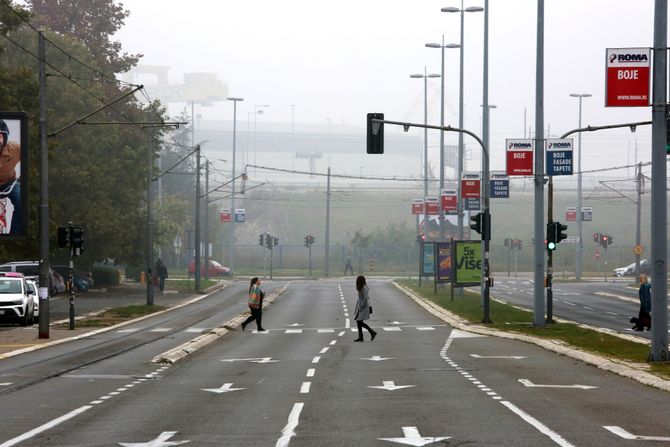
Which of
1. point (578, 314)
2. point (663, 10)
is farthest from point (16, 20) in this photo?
point (663, 10)

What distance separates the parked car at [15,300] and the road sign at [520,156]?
18.6m

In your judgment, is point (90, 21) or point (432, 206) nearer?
point (432, 206)

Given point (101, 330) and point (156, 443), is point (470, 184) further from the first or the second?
point (156, 443)

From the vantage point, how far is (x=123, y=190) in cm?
7781

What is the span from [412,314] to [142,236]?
2932 centimetres

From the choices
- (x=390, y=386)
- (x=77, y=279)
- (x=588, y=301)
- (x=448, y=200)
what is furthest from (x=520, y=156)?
(x=77, y=279)

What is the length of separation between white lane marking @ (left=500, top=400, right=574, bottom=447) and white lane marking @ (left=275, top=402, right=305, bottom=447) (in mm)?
2830

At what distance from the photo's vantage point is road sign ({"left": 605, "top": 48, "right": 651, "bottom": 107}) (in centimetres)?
2525

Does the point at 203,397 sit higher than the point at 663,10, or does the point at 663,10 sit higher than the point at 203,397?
the point at 663,10

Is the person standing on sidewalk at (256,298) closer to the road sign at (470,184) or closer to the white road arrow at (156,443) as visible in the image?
the road sign at (470,184)

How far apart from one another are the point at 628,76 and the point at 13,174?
2233 cm

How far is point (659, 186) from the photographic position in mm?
25719

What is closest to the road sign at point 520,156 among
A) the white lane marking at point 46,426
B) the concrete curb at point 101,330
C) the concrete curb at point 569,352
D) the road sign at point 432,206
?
the concrete curb at point 569,352

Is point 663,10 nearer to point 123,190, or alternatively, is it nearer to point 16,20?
point 16,20
